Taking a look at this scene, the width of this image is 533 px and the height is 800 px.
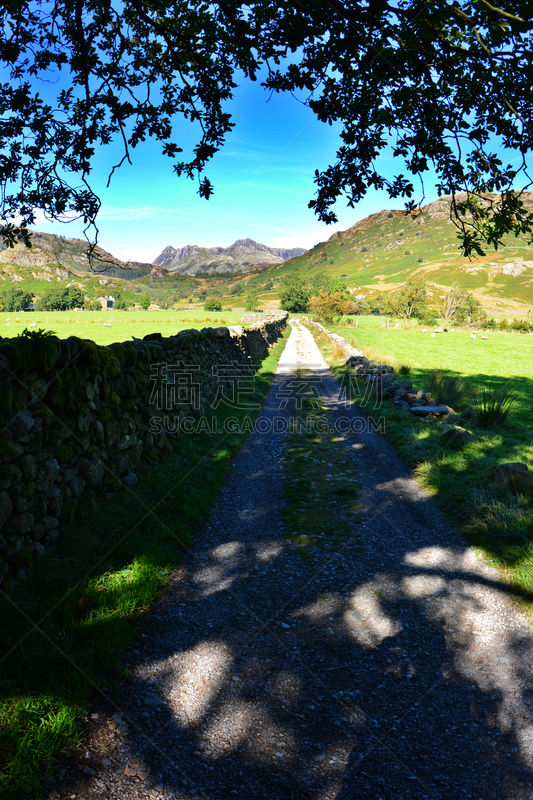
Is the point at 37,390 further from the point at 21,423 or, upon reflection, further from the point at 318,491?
the point at 318,491

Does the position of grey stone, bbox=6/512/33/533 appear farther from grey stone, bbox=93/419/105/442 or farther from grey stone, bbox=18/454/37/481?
Answer: grey stone, bbox=93/419/105/442

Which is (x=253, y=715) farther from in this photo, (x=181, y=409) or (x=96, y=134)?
(x=96, y=134)

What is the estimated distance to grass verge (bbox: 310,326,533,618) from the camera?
13.9 ft

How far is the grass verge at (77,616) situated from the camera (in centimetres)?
233

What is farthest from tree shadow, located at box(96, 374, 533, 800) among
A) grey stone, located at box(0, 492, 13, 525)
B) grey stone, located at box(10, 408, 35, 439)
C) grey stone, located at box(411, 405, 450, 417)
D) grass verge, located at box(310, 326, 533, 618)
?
grey stone, located at box(411, 405, 450, 417)

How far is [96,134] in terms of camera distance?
22.3 ft

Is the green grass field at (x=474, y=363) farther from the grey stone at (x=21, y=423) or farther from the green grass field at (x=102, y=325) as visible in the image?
the green grass field at (x=102, y=325)

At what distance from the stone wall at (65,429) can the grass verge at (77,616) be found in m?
0.27

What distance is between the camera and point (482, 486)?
579cm

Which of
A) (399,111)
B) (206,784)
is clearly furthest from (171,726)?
(399,111)

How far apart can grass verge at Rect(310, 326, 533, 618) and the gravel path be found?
0.26 m

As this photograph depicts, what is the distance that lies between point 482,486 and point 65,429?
553 centimetres

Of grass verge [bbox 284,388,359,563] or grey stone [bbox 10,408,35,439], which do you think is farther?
grass verge [bbox 284,388,359,563]

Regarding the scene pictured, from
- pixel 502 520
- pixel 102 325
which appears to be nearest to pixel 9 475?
pixel 502 520
